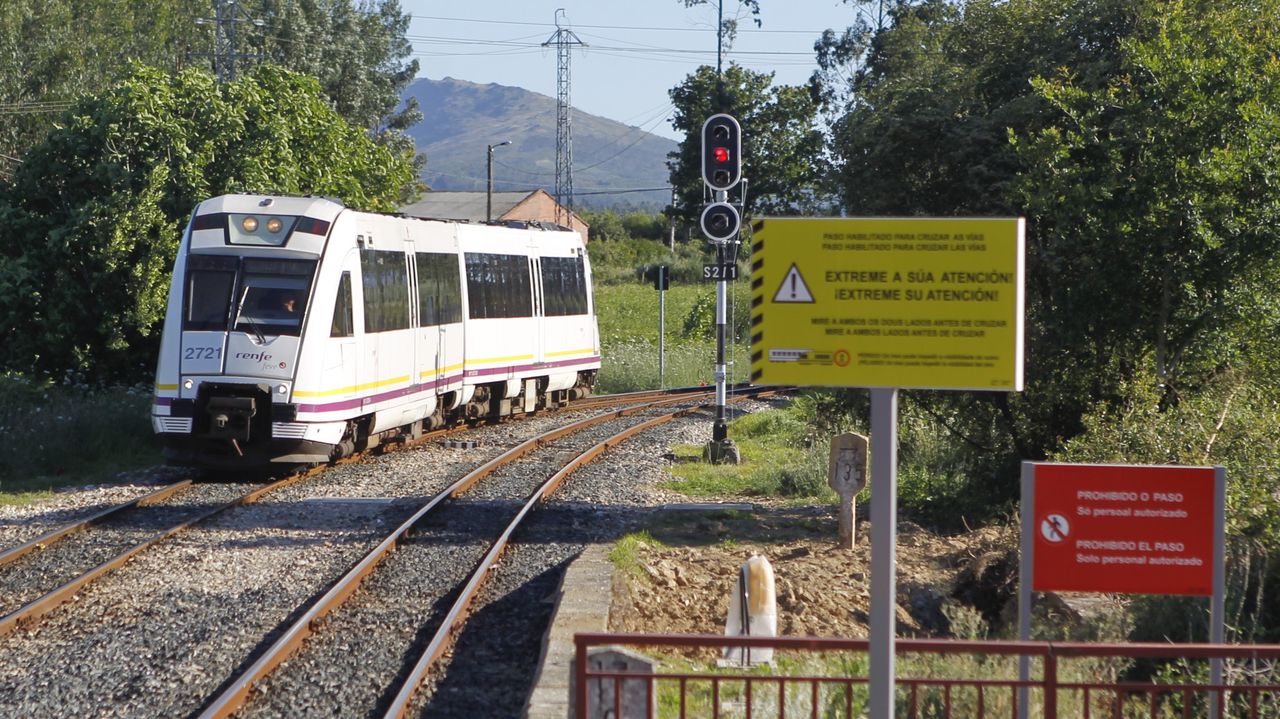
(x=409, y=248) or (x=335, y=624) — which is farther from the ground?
(x=409, y=248)

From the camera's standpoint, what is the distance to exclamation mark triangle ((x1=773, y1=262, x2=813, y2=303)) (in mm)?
4188

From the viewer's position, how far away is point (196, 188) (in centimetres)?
1972

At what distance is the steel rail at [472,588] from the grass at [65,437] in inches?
206

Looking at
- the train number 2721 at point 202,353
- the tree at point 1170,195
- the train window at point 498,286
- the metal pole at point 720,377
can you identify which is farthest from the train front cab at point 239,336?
the tree at point 1170,195

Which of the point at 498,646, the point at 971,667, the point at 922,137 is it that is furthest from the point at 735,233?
the point at 971,667

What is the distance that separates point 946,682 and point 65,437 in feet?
46.8

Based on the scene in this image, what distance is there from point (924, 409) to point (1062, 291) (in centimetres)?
253

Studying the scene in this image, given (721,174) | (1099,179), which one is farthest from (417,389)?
(1099,179)

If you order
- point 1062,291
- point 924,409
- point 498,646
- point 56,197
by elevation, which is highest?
point 56,197

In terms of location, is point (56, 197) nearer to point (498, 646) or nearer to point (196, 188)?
point (196, 188)

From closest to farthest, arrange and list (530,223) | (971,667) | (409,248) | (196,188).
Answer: (971,667), (409,248), (196,188), (530,223)

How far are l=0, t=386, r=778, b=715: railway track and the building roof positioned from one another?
65666 millimetres

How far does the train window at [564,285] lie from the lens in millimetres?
23828

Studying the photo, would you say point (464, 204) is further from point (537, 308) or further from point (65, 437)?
point (65, 437)
